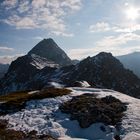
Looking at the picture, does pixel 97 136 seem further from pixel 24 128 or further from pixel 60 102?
pixel 60 102

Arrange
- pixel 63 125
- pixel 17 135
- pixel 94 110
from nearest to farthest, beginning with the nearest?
1. pixel 17 135
2. pixel 63 125
3. pixel 94 110

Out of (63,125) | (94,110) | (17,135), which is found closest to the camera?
(17,135)

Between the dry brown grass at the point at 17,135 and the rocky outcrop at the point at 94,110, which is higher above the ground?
the rocky outcrop at the point at 94,110

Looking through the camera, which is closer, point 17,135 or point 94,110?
point 17,135

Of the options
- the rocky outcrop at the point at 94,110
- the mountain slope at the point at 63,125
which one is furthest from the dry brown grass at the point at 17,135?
the rocky outcrop at the point at 94,110

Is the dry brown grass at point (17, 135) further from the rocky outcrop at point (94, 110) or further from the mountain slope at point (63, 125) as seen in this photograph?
the rocky outcrop at point (94, 110)

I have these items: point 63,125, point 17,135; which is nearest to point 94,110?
point 63,125

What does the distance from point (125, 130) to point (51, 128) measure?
35.3 feet

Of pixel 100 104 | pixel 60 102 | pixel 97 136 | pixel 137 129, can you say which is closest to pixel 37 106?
pixel 60 102

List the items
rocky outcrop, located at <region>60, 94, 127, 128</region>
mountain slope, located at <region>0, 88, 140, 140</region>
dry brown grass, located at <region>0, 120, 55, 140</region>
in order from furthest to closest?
rocky outcrop, located at <region>60, 94, 127, 128</region>
mountain slope, located at <region>0, 88, 140, 140</region>
dry brown grass, located at <region>0, 120, 55, 140</region>

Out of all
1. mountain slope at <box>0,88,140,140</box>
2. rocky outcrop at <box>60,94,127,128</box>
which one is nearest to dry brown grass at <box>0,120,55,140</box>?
mountain slope at <box>0,88,140,140</box>

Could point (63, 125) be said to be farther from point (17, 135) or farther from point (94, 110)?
point (17, 135)

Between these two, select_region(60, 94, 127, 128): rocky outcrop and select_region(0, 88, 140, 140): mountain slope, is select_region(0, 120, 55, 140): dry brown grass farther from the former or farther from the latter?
select_region(60, 94, 127, 128): rocky outcrop

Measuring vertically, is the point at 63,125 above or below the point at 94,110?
below
